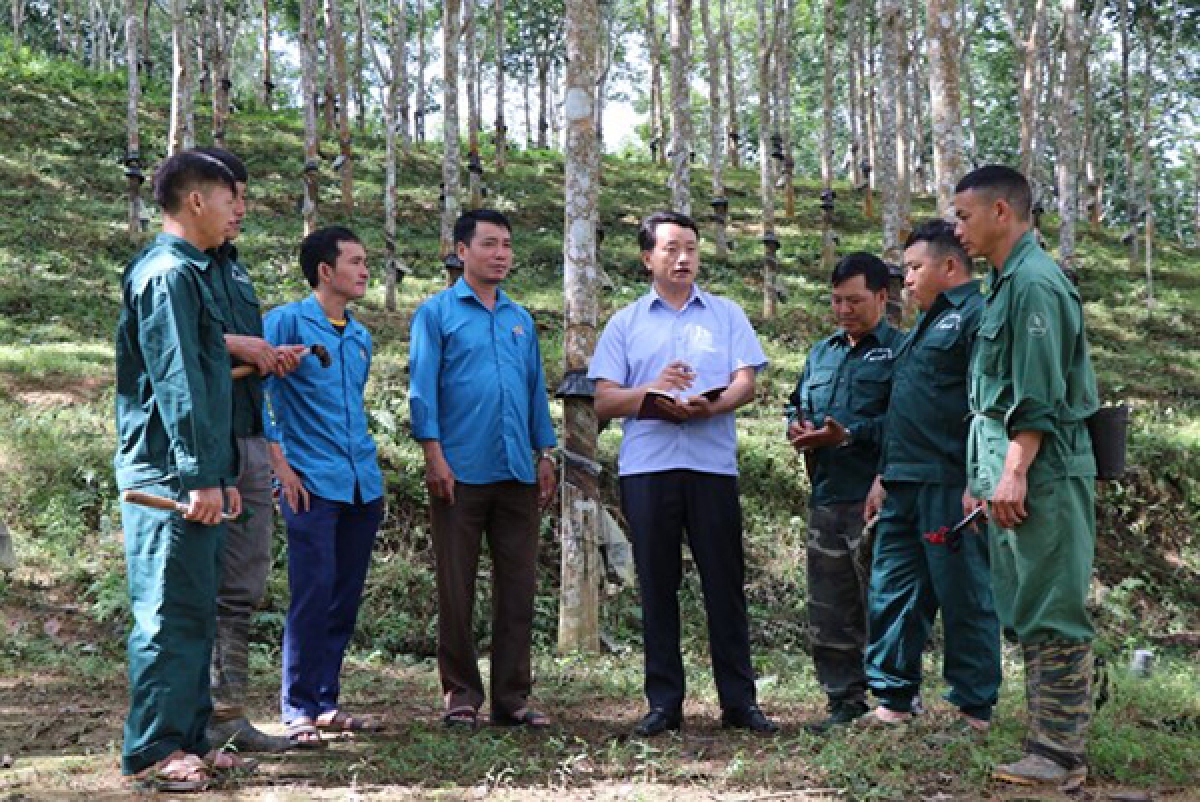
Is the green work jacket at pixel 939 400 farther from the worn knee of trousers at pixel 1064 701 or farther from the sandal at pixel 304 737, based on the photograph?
the sandal at pixel 304 737

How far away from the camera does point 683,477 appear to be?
181 inches

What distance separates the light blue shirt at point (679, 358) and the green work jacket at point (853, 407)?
1.13 feet

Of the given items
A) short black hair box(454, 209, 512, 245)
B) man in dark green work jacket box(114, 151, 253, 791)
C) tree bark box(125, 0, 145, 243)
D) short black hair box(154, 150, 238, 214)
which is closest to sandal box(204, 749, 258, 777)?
man in dark green work jacket box(114, 151, 253, 791)

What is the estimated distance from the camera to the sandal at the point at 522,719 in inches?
183

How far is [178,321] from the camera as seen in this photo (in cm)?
349

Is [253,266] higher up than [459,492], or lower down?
higher up

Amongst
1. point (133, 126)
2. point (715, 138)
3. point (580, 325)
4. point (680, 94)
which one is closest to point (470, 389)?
point (580, 325)

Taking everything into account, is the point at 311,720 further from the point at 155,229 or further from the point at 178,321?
the point at 155,229

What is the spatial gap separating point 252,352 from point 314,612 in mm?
1119

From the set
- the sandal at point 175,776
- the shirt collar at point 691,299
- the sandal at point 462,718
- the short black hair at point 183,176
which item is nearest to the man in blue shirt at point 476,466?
the sandal at point 462,718

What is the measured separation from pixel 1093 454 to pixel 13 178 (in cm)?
1876

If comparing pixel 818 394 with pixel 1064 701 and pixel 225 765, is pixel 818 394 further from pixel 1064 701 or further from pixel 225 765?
pixel 225 765

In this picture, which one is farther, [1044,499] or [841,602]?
[841,602]

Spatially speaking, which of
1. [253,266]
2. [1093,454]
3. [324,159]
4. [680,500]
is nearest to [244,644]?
[680,500]
